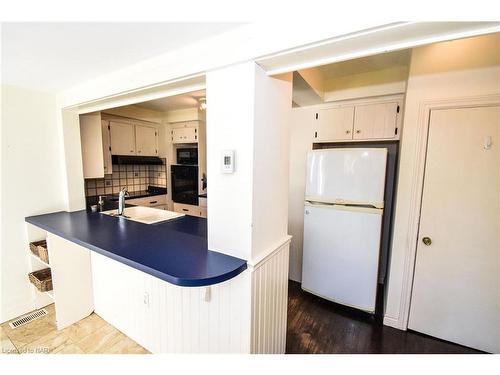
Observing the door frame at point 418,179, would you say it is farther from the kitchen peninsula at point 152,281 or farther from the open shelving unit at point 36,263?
the open shelving unit at point 36,263

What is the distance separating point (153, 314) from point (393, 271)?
6.74 feet

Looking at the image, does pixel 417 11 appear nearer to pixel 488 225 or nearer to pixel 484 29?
pixel 484 29

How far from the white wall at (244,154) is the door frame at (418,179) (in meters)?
1.30

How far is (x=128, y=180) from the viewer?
3.60 metres

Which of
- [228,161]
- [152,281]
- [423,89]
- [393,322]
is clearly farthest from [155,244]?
[423,89]

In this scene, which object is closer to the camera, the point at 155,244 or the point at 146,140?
the point at 155,244

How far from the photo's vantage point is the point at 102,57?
4.32ft

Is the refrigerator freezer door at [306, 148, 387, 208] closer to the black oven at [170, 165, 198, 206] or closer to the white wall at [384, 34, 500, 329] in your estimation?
the white wall at [384, 34, 500, 329]

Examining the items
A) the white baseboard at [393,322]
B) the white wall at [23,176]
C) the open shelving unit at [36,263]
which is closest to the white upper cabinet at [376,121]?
the white baseboard at [393,322]

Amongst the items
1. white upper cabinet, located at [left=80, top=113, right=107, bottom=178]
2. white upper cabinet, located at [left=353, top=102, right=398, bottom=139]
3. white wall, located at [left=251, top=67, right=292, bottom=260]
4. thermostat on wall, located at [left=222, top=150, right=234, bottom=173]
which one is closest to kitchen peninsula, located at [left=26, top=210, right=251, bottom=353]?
white wall, located at [left=251, top=67, right=292, bottom=260]

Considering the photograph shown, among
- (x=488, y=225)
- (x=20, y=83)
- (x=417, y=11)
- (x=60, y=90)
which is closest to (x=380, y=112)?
(x=488, y=225)

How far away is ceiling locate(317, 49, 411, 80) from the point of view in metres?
1.94

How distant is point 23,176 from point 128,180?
5.35 feet

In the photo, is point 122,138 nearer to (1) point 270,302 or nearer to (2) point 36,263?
(2) point 36,263
